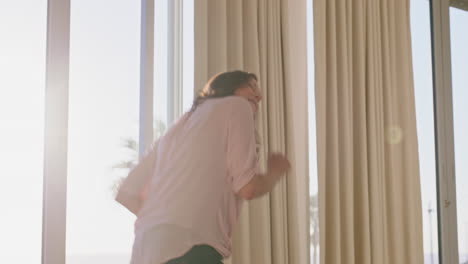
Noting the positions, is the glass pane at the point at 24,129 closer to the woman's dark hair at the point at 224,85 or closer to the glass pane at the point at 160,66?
the glass pane at the point at 160,66

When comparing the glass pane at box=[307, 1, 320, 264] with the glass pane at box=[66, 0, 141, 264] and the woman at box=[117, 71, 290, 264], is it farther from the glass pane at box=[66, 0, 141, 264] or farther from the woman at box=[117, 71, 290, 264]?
the woman at box=[117, 71, 290, 264]

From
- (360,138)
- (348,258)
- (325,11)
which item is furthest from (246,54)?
(348,258)

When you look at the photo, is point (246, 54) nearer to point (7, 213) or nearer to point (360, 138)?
point (360, 138)

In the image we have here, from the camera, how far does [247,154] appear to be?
1.73m

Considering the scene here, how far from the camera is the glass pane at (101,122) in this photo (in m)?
2.82

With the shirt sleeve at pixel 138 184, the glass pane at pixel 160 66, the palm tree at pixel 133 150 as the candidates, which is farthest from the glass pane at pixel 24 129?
the shirt sleeve at pixel 138 184

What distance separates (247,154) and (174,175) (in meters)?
0.20

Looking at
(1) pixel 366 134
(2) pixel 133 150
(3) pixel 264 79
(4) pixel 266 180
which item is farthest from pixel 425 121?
(4) pixel 266 180

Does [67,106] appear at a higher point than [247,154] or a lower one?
higher

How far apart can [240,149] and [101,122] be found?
4.49 feet

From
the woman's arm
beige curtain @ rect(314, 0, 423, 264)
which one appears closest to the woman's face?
the woman's arm

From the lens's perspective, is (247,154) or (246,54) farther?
(246,54)

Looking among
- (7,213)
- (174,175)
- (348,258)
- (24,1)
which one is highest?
(24,1)

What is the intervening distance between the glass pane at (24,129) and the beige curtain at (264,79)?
661mm
